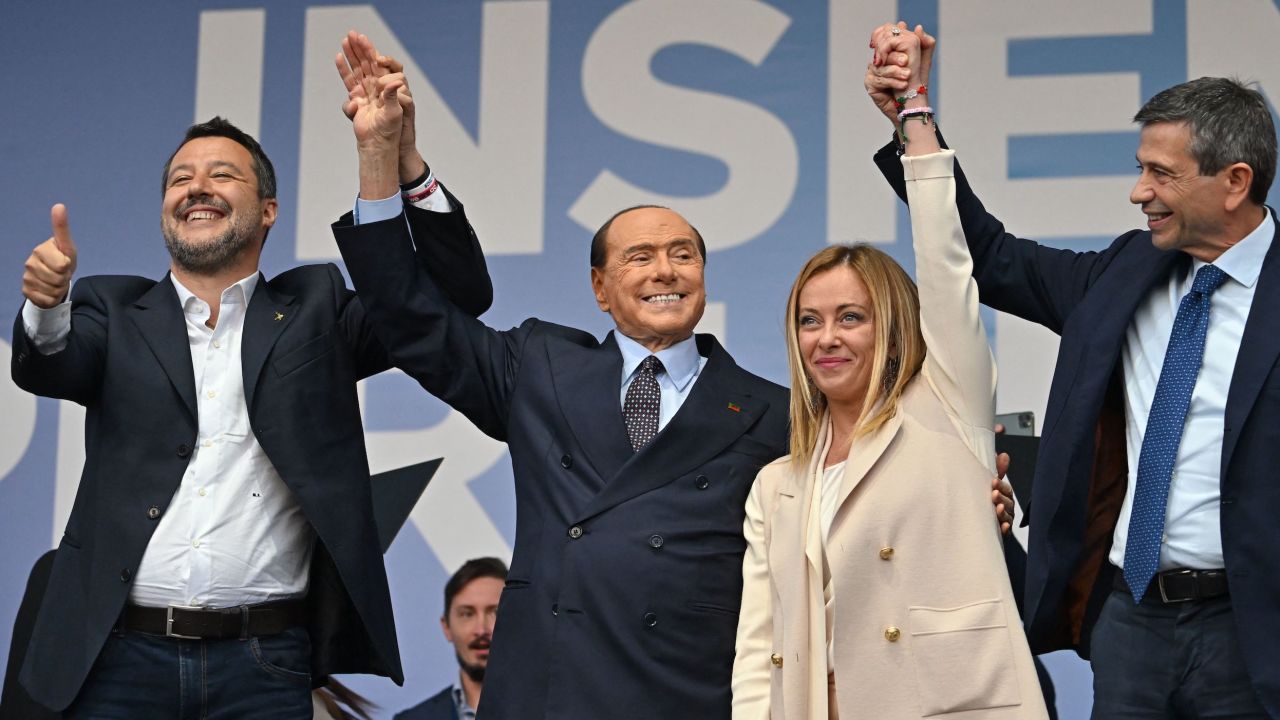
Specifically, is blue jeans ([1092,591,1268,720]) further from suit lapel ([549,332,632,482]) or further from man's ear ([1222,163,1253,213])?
suit lapel ([549,332,632,482])

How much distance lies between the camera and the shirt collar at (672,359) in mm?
3180

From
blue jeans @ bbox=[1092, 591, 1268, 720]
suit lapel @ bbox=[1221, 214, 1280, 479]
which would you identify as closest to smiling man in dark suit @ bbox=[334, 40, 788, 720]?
blue jeans @ bbox=[1092, 591, 1268, 720]

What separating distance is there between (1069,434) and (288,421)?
1373mm

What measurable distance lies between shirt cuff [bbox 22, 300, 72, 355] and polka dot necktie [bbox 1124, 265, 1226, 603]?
1.84 m

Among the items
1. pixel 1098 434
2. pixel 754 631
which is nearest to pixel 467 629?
pixel 754 631

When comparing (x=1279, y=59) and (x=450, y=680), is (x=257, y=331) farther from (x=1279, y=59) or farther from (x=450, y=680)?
(x=1279, y=59)

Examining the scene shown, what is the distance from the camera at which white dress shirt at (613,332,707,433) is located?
314 centimetres

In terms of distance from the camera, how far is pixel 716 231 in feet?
15.3

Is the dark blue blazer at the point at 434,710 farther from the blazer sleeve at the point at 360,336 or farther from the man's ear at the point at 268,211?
the man's ear at the point at 268,211

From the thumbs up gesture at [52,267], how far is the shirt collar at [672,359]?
3.26ft

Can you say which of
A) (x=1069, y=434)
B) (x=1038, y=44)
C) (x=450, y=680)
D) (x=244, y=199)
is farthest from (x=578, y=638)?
(x=1038, y=44)

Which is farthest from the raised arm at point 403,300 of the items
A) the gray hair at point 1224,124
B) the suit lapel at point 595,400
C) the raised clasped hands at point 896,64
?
the gray hair at point 1224,124

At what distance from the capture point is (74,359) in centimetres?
306

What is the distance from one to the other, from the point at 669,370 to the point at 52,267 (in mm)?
1102
